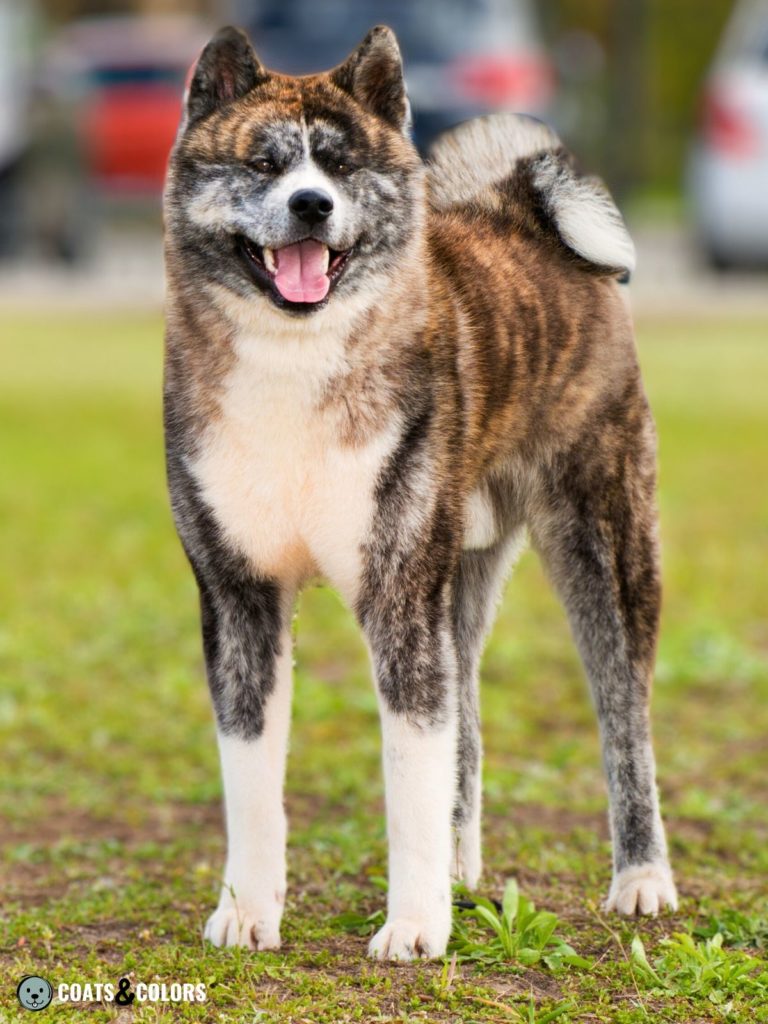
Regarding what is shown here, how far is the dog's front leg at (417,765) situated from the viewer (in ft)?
12.7

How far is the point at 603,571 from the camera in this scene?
440 centimetres

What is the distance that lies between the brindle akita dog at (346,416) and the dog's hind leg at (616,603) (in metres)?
0.02

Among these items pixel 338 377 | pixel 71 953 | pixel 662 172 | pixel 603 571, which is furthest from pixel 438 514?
pixel 662 172

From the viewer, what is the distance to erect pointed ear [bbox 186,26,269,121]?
3.94 metres

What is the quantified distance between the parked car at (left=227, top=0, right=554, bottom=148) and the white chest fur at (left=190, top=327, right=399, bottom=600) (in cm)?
1219

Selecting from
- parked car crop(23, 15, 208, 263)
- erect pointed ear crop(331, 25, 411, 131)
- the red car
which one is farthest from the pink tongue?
the red car

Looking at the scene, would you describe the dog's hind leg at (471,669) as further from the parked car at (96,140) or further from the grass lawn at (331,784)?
the parked car at (96,140)

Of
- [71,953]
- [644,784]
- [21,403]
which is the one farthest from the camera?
[21,403]

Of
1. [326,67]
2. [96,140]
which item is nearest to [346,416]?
[326,67]

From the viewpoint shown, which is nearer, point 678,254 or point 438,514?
point 438,514

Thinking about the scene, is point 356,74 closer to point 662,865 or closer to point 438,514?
point 438,514

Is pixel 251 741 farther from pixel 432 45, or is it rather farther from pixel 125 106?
pixel 125 106

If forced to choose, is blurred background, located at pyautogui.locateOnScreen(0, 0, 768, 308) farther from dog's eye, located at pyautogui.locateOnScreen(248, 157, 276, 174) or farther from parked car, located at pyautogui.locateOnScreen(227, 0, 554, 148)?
dog's eye, located at pyautogui.locateOnScreen(248, 157, 276, 174)

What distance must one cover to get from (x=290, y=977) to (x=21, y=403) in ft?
31.8
